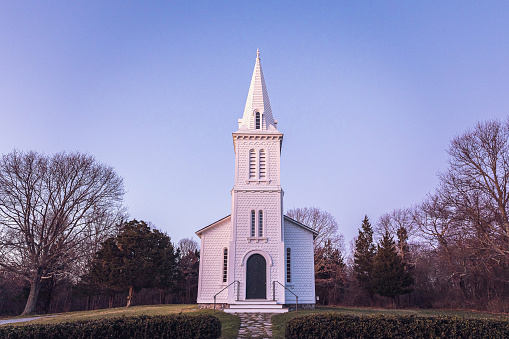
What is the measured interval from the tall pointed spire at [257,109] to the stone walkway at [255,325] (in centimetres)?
1321

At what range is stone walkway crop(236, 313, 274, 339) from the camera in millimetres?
13789

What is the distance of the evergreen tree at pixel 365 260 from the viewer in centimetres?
3875

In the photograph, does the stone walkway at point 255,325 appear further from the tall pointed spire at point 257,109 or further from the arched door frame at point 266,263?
the tall pointed spire at point 257,109

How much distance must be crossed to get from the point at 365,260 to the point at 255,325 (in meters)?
27.5

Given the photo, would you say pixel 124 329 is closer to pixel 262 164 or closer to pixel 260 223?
pixel 260 223

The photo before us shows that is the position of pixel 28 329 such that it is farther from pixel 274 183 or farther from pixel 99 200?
pixel 99 200

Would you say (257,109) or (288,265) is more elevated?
(257,109)

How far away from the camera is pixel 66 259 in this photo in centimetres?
3038

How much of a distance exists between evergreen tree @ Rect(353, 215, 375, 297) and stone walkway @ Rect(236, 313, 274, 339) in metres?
21.9

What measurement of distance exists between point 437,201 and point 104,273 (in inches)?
1132

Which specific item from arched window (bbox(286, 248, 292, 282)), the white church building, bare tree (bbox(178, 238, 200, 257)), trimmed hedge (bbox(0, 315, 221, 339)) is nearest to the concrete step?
the white church building

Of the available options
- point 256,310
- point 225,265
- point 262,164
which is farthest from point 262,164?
point 256,310

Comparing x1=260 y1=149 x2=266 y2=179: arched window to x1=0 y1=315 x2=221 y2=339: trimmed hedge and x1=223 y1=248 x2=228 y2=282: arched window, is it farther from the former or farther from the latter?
x1=0 y1=315 x2=221 y2=339: trimmed hedge

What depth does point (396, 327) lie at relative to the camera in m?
11.4
